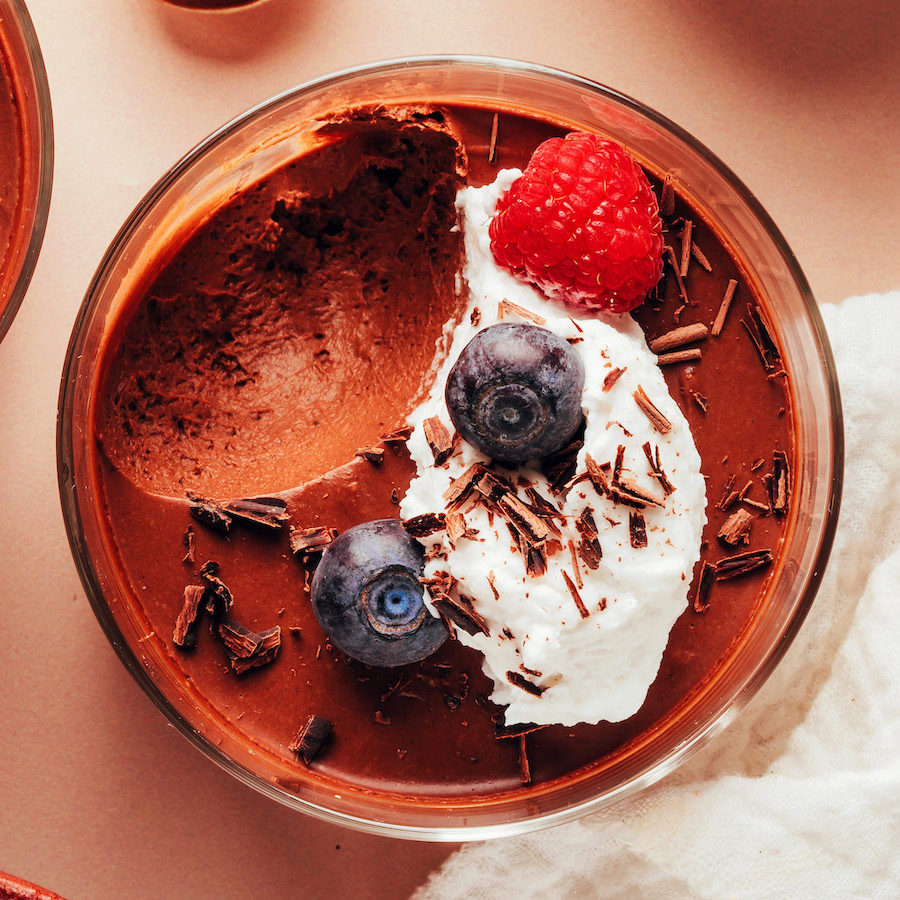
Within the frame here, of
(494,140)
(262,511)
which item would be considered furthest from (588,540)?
(494,140)

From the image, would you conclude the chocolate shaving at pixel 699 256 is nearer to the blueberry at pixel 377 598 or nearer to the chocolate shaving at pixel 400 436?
the chocolate shaving at pixel 400 436

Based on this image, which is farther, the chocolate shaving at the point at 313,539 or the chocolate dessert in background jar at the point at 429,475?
the chocolate shaving at the point at 313,539

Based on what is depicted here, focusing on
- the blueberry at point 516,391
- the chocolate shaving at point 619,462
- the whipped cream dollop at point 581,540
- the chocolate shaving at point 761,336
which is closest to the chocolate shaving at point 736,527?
the whipped cream dollop at point 581,540

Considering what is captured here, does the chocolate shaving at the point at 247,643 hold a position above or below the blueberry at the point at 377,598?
below

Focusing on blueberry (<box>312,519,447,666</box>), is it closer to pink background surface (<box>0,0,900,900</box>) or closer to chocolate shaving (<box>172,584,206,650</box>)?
chocolate shaving (<box>172,584,206,650</box>)

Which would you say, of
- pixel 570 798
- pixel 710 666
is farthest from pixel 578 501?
pixel 570 798

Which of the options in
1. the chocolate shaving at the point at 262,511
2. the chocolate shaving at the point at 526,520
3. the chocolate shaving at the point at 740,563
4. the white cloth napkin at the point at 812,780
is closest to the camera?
the chocolate shaving at the point at 526,520
